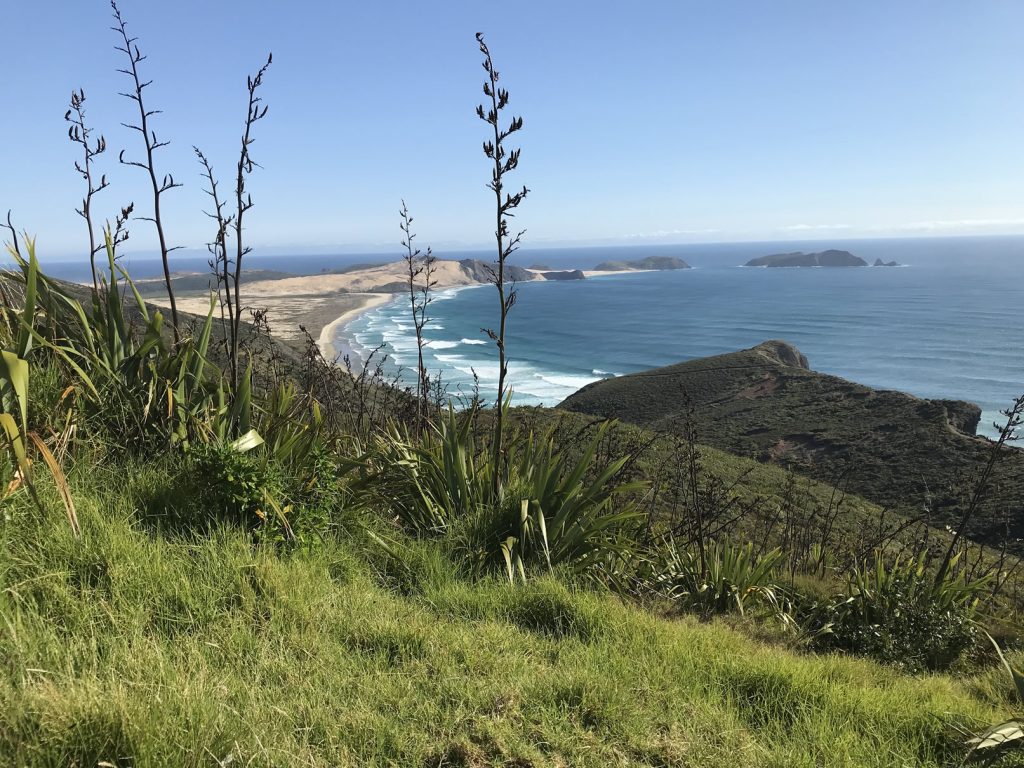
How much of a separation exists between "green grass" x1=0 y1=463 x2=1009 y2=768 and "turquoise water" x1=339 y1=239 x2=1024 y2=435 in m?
31.8

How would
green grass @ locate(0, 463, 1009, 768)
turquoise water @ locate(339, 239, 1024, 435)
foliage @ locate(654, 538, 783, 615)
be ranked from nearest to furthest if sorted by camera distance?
1. green grass @ locate(0, 463, 1009, 768)
2. foliage @ locate(654, 538, 783, 615)
3. turquoise water @ locate(339, 239, 1024, 435)

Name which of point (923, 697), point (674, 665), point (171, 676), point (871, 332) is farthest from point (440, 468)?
point (871, 332)

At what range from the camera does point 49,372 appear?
3529mm

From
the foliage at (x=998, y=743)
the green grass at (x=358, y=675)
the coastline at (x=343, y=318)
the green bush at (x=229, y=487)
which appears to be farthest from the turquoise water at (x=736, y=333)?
the foliage at (x=998, y=743)

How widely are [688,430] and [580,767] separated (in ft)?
11.3

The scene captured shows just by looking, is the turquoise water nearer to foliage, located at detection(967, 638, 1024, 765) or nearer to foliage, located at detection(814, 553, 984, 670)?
foliage, located at detection(814, 553, 984, 670)

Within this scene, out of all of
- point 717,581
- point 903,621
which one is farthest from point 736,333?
point 717,581

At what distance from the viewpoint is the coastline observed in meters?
63.4

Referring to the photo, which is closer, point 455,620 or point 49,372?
point 455,620

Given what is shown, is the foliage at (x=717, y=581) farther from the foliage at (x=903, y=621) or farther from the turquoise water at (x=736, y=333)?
the turquoise water at (x=736, y=333)

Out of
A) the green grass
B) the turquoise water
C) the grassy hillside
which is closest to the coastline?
the turquoise water

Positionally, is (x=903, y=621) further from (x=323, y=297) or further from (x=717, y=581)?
(x=323, y=297)

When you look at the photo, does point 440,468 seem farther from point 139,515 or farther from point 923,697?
point 923,697

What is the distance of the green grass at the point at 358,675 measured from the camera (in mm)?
1816
